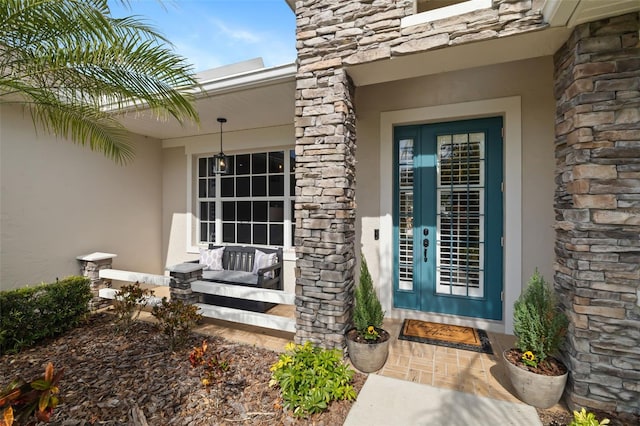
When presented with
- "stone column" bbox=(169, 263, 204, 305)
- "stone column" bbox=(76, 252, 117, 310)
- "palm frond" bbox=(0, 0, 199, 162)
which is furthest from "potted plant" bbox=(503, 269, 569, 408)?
"stone column" bbox=(76, 252, 117, 310)

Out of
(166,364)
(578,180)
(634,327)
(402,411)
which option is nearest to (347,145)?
(578,180)

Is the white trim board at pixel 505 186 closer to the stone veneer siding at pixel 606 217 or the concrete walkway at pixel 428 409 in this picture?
the stone veneer siding at pixel 606 217

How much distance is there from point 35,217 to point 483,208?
6.14 meters

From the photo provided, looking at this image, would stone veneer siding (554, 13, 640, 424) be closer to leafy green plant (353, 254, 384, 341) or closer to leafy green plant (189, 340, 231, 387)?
leafy green plant (353, 254, 384, 341)

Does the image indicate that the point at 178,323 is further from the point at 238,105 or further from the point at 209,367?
the point at 238,105

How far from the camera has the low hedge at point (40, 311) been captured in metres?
3.09

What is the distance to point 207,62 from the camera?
469 centimetres

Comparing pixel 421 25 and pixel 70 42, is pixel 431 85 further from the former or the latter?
pixel 70 42

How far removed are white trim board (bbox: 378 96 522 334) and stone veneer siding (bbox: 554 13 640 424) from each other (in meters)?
1.10

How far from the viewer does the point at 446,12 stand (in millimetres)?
2330

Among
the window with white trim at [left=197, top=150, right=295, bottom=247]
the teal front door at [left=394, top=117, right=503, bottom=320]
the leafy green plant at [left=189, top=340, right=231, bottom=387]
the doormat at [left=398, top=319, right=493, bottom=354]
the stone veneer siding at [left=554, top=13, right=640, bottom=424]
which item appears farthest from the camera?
the window with white trim at [left=197, top=150, right=295, bottom=247]

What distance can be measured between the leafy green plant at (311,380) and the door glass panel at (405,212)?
5.60ft

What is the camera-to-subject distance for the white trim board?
318 centimetres

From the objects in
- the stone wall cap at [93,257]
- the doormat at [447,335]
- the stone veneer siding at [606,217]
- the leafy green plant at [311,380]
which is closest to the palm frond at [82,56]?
the stone wall cap at [93,257]
